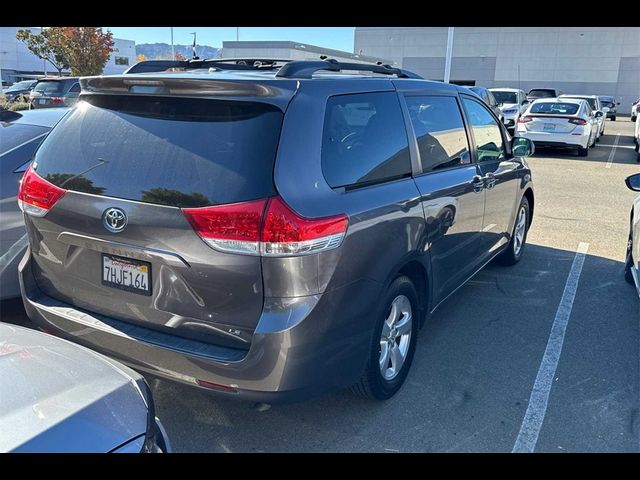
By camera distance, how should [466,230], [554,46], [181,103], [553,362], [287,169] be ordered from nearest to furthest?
[287,169] < [181,103] < [553,362] < [466,230] < [554,46]

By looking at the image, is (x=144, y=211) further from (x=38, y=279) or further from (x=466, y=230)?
(x=466, y=230)

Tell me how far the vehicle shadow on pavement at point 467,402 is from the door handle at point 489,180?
1.07 meters

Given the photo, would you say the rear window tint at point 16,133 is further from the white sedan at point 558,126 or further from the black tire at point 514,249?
the white sedan at point 558,126

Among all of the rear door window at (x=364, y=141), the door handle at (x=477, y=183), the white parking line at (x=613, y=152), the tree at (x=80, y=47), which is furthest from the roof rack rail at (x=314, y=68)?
the tree at (x=80, y=47)

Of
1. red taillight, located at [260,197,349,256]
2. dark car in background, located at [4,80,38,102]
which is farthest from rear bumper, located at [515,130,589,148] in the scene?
dark car in background, located at [4,80,38,102]

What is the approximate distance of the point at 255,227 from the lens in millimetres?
2441

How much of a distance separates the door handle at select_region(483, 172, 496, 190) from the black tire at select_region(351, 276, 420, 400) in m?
1.49

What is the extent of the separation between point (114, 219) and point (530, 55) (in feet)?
184

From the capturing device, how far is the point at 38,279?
3154mm

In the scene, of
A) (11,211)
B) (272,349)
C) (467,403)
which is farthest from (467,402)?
(11,211)

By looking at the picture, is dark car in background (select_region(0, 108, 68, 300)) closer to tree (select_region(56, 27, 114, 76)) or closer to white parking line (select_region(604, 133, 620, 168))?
white parking line (select_region(604, 133, 620, 168))

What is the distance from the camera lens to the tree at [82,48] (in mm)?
39500
